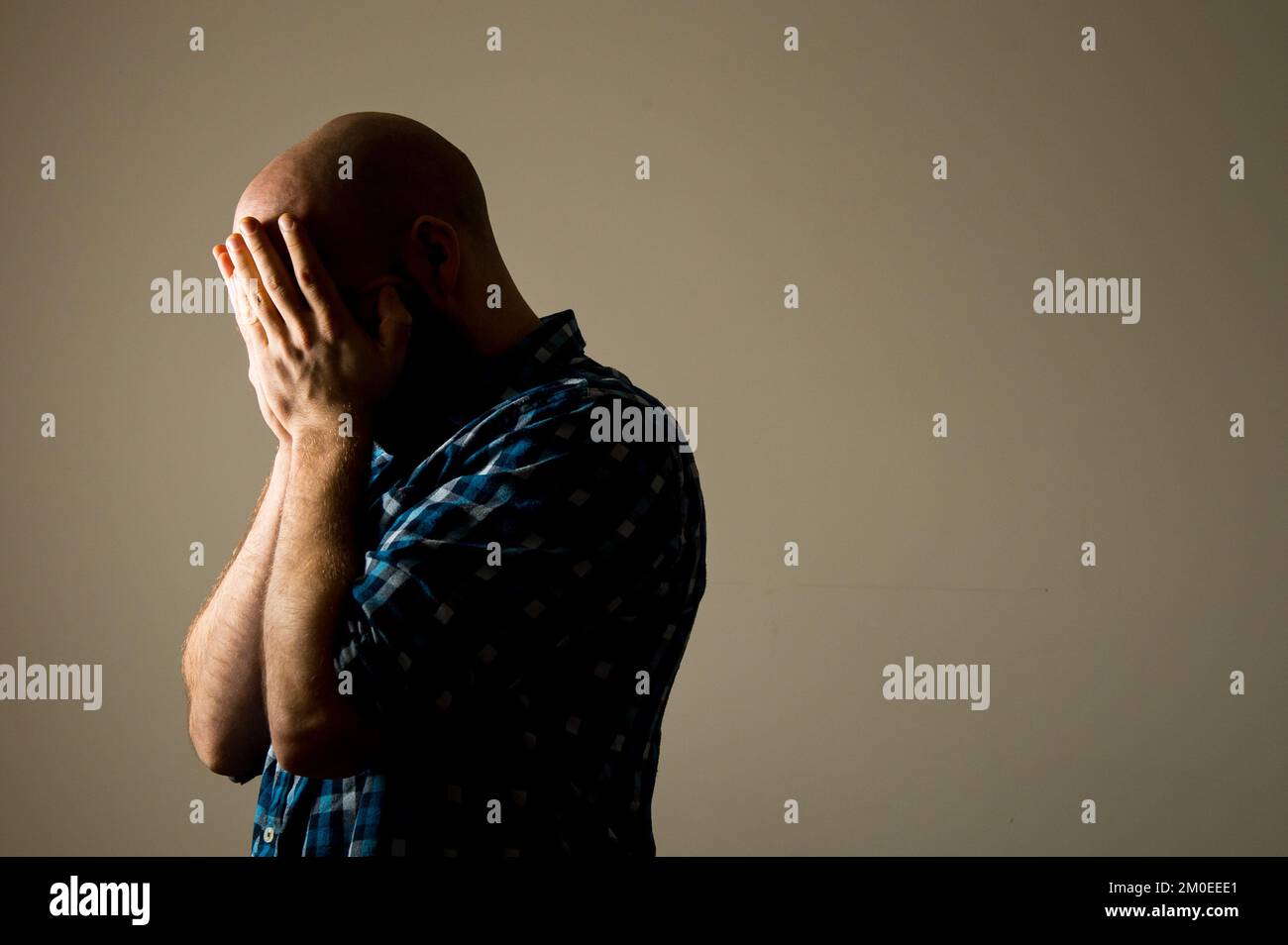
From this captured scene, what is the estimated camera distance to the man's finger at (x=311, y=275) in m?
0.98

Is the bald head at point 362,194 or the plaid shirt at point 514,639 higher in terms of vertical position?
the bald head at point 362,194

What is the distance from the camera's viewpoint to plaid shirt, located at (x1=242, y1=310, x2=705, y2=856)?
0.87 metres

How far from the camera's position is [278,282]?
39.0 inches

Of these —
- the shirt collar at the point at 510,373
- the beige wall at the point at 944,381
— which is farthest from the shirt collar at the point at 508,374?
the beige wall at the point at 944,381

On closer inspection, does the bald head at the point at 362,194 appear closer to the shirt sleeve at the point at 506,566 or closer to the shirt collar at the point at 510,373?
the shirt collar at the point at 510,373

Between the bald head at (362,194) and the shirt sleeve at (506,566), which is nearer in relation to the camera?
the shirt sleeve at (506,566)

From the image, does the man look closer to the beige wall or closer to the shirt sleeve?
the shirt sleeve

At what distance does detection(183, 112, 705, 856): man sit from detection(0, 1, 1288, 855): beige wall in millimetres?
1691

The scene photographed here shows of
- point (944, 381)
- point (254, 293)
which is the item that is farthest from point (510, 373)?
point (944, 381)

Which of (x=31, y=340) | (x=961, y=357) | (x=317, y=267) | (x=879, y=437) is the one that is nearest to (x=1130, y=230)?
(x=961, y=357)

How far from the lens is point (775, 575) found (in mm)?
2717

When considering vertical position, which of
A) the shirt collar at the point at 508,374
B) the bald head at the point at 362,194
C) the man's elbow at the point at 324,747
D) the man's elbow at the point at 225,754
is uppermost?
the bald head at the point at 362,194

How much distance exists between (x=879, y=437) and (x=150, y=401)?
1793 mm

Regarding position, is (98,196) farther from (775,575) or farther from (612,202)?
(775,575)
